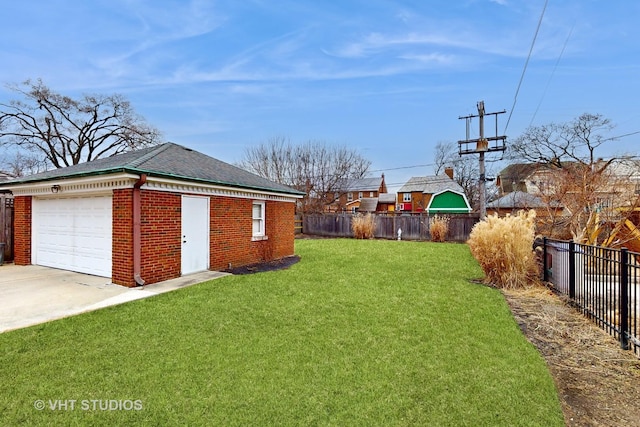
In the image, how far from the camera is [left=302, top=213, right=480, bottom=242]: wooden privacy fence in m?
18.7

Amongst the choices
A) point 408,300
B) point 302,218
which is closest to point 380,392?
point 408,300

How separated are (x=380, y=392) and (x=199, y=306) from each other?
3.62 metres

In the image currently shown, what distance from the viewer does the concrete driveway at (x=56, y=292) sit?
197 inches

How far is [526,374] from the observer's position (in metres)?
3.32

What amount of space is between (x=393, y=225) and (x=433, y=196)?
12.7 m

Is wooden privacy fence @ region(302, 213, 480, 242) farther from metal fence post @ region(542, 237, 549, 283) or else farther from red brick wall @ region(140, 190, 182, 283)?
red brick wall @ region(140, 190, 182, 283)

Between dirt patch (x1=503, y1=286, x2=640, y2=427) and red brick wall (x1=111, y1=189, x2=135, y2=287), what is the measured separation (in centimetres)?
731

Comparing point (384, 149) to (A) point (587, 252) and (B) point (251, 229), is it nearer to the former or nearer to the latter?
(B) point (251, 229)

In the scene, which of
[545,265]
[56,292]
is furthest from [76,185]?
[545,265]

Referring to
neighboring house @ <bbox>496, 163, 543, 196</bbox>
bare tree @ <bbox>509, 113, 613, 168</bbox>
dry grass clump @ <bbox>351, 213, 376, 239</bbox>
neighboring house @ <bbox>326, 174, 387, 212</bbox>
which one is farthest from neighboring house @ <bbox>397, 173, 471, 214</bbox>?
dry grass clump @ <bbox>351, 213, 376, 239</bbox>

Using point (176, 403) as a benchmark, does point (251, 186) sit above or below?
above

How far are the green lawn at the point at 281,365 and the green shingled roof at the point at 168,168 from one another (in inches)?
113

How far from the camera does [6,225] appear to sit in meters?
10.0

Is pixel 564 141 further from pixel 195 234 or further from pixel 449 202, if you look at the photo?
pixel 195 234
